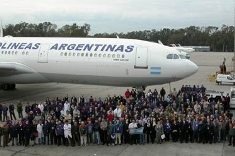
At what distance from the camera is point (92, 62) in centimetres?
2578

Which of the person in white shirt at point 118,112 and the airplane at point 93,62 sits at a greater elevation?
the airplane at point 93,62

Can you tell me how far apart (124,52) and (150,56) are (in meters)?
1.62

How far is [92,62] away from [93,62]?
7cm

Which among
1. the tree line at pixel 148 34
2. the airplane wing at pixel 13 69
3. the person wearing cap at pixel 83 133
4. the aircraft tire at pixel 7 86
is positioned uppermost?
the tree line at pixel 148 34

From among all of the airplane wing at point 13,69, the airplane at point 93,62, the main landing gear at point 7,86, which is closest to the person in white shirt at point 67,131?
the airplane at point 93,62

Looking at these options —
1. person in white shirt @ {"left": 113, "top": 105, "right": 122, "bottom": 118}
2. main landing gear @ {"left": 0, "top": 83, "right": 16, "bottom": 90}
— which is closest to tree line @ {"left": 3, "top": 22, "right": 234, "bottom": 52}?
main landing gear @ {"left": 0, "top": 83, "right": 16, "bottom": 90}

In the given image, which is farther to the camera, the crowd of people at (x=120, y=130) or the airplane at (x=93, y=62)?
the airplane at (x=93, y=62)

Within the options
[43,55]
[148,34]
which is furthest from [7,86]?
[148,34]

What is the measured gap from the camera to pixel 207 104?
2075 centimetres

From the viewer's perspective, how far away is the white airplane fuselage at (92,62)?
→ 2495 centimetres

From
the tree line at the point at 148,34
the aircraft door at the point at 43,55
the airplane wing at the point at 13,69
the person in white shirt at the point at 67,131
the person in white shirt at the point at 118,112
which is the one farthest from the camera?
the tree line at the point at 148,34

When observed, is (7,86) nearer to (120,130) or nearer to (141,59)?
(141,59)

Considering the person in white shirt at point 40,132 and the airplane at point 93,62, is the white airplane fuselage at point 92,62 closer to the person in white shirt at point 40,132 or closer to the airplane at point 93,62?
the airplane at point 93,62

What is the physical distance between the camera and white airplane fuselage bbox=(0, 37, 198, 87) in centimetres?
2495
